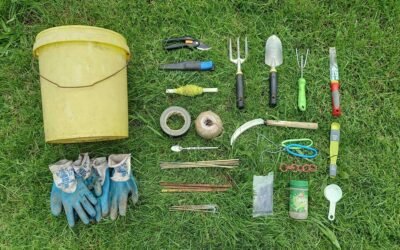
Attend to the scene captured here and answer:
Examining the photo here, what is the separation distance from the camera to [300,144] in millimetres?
2582

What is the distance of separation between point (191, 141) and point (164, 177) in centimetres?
28

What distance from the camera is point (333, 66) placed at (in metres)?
2.62

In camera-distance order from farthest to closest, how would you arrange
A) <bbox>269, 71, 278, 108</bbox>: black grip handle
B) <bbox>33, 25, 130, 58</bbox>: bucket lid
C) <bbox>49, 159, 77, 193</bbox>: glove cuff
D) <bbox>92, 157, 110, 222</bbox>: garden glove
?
1. <bbox>269, 71, 278, 108</bbox>: black grip handle
2. <bbox>92, 157, 110, 222</bbox>: garden glove
3. <bbox>49, 159, 77, 193</bbox>: glove cuff
4. <bbox>33, 25, 130, 58</bbox>: bucket lid

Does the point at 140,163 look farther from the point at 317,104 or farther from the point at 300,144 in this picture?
the point at 317,104

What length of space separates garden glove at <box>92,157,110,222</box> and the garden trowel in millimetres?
1083

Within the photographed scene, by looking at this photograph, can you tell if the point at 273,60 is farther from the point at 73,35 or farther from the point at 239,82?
the point at 73,35

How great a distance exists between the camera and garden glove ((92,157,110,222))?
244 cm

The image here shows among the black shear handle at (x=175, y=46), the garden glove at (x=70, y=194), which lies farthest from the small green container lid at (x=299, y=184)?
the garden glove at (x=70, y=194)

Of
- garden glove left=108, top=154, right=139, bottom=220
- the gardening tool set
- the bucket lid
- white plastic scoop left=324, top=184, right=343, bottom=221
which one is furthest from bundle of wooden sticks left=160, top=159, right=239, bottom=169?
the bucket lid

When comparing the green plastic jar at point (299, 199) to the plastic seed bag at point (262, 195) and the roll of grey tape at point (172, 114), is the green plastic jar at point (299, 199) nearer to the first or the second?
the plastic seed bag at point (262, 195)

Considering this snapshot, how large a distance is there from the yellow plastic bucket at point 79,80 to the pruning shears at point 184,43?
1.40ft

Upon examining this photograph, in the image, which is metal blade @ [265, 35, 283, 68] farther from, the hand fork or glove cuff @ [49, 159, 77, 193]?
glove cuff @ [49, 159, 77, 193]

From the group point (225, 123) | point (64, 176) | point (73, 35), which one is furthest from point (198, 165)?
point (73, 35)

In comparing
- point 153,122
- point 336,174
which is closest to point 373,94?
point 336,174
